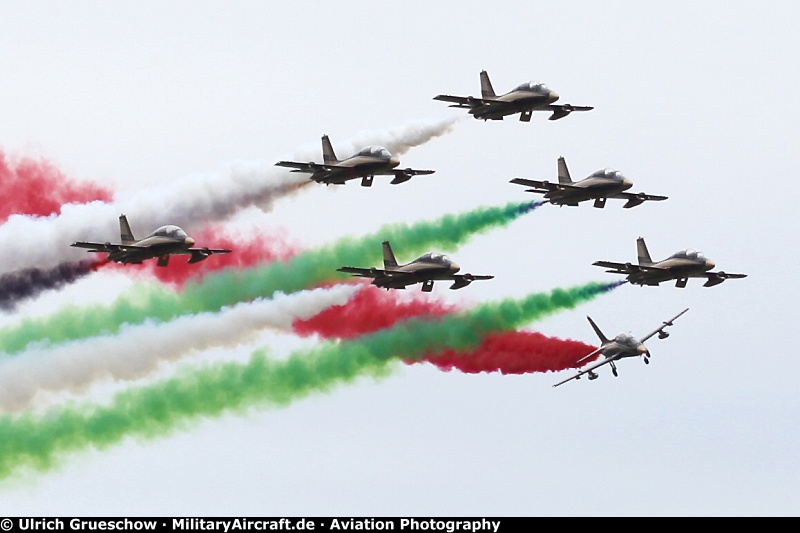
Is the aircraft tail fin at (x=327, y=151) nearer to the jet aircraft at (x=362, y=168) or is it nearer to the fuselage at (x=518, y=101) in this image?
the jet aircraft at (x=362, y=168)

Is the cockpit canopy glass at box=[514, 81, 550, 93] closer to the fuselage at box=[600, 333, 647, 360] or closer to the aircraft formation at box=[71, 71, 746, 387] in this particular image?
the aircraft formation at box=[71, 71, 746, 387]

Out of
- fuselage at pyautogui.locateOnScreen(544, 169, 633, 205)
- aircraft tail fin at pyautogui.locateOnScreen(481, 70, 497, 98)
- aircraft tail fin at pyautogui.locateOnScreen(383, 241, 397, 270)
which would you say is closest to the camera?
aircraft tail fin at pyautogui.locateOnScreen(383, 241, 397, 270)

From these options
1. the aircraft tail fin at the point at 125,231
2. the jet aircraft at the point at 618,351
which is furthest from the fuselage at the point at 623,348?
the aircraft tail fin at the point at 125,231

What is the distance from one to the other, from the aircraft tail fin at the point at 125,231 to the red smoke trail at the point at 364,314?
44.0ft

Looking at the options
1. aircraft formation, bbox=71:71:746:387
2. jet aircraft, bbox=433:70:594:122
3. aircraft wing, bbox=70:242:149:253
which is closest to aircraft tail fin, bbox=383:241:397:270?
aircraft formation, bbox=71:71:746:387

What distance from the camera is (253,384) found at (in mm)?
151125

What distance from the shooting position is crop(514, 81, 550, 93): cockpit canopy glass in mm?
152750

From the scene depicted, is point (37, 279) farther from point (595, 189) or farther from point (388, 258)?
point (595, 189)

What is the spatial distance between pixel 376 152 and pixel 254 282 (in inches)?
465

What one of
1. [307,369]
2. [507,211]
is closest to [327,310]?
[307,369]

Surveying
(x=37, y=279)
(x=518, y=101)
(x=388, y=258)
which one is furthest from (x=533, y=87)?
(x=37, y=279)

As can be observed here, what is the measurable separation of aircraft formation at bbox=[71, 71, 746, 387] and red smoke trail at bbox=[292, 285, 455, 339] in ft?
8.91

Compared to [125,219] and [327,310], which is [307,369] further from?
[125,219]

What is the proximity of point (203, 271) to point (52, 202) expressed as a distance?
10873 millimetres
